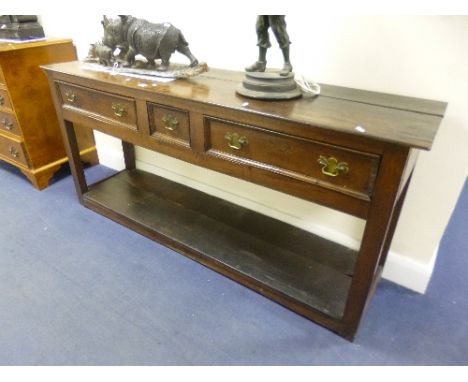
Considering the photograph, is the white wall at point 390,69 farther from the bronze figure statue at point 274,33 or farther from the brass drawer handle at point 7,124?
the brass drawer handle at point 7,124

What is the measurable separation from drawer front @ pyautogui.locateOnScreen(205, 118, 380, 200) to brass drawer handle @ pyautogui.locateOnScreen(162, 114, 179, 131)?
145mm

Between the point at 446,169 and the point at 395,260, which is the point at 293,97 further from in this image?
the point at 395,260

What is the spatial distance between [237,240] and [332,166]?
0.72 metres

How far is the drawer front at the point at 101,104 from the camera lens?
1.33 m

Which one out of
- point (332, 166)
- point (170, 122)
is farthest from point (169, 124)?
point (332, 166)

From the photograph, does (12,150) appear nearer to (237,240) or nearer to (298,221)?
(237,240)

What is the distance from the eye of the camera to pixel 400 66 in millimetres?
1146

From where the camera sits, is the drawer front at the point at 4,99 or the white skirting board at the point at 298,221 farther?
the drawer front at the point at 4,99

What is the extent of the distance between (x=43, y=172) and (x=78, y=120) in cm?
67

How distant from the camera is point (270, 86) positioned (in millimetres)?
1069

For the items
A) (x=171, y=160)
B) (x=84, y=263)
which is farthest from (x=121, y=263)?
(x=171, y=160)

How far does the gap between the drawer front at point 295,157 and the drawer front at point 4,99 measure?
4.36 feet

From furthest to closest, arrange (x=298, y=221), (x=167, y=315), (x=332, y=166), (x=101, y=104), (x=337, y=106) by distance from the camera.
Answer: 1. (x=298, y=221)
2. (x=101, y=104)
3. (x=167, y=315)
4. (x=337, y=106)
5. (x=332, y=166)

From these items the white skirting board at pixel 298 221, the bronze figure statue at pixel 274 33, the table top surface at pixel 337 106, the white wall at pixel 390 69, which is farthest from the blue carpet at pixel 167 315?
the bronze figure statue at pixel 274 33
